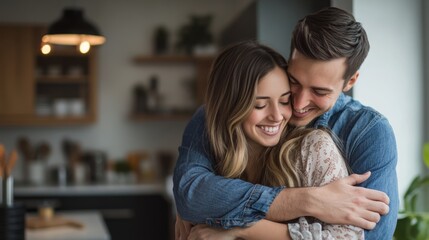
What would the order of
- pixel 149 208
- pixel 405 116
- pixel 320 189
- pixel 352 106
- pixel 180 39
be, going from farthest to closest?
pixel 180 39 < pixel 149 208 < pixel 405 116 < pixel 352 106 < pixel 320 189

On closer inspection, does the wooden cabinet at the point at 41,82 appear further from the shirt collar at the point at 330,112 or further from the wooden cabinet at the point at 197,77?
the shirt collar at the point at 330,112

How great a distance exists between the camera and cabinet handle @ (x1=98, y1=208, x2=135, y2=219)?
675cm

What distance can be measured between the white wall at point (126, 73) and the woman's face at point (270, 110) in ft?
16.6

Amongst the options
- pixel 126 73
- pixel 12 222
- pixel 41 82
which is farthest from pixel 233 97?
pixel 126 73

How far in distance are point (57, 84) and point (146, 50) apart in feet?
3.10

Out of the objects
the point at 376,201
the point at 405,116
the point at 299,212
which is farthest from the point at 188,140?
the point at 405,116

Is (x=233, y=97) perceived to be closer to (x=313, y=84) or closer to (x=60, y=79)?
(x=313, y=84)

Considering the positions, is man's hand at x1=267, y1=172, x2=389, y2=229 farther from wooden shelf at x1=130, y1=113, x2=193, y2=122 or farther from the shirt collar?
→ wooden shelf at x1=130, y1=113, x2=193, y2=122

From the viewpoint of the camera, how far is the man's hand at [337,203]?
83.1 inches

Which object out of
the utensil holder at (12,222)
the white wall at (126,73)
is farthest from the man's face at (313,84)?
the white wall at (126,73)

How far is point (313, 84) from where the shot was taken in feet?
7.16

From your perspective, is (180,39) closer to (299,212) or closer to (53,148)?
(53,148)

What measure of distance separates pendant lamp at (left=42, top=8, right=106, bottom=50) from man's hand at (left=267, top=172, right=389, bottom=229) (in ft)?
9.23

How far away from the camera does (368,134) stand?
2.23 m
